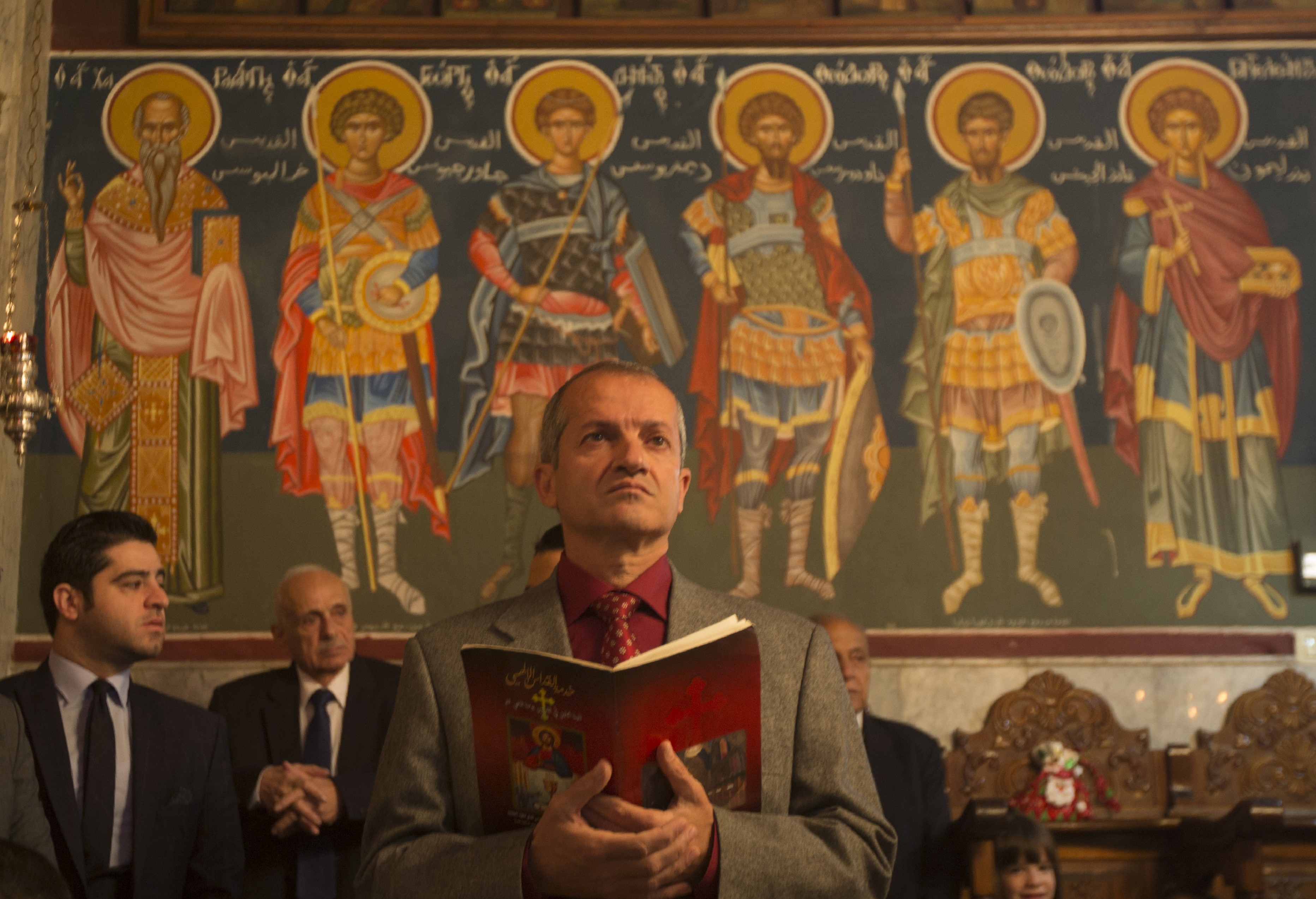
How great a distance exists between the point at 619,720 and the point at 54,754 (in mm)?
2542

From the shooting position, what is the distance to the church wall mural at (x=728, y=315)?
6160mm

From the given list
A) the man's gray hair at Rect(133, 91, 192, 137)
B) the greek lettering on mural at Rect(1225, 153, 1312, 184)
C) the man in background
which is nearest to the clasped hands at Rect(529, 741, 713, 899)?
the man in background

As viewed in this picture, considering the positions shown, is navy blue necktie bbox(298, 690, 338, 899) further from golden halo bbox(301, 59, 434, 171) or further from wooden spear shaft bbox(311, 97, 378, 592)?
golden halo bbox(301, 59, 434, 171)

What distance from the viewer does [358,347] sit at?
632 cm

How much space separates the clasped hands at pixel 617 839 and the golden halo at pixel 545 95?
17.0ft

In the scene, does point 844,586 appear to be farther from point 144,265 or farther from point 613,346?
point 144,265

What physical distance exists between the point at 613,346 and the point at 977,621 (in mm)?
2312

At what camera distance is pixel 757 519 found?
20.3ft

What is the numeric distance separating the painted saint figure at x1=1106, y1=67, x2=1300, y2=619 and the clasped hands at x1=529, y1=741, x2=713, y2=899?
4987 mm

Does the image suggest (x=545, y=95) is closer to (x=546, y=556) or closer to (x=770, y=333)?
(x=770, y=333)

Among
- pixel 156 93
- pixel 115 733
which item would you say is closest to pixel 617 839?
pixel 115 733

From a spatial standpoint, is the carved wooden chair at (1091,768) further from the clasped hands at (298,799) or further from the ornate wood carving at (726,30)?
the ornate wood carving at (726,30)

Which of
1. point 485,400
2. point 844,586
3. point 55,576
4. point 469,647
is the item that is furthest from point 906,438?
point 469,647

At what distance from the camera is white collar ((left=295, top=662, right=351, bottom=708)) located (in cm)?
477
